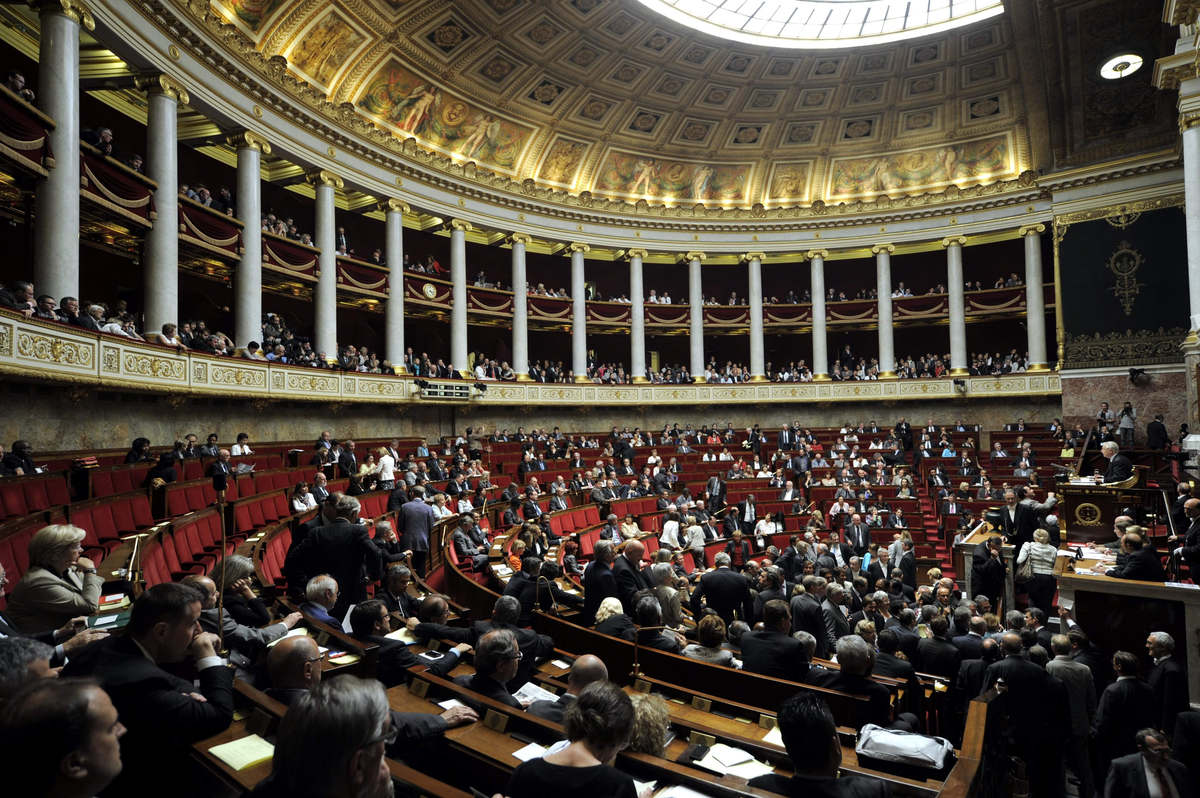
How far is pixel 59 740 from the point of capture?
1.51 meters

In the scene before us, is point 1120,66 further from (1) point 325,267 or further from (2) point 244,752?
(2) point 244,752

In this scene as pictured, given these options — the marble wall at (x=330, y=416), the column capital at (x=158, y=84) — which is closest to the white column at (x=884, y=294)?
the marble wall at (x=330, y=416)

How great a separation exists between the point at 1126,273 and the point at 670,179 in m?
16.5

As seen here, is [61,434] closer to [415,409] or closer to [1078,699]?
[415,409]

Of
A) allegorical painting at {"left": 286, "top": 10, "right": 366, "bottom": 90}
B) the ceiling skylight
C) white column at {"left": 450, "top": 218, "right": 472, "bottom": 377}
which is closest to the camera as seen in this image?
allegorical painting at {"left": 286, "top": 10, "right": 366, "bottom": 90}

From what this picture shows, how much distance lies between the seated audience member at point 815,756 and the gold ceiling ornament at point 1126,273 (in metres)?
24.0

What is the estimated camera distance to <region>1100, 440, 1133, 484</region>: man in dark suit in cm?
963

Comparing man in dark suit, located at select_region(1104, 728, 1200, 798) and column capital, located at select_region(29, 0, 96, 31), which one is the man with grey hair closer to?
man in dark suit, located at select_region(1104, 728, 1200, 798)

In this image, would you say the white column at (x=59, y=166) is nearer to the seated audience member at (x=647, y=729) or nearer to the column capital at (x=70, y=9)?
the column capital at (x=70, y=9)

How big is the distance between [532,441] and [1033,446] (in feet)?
52.5

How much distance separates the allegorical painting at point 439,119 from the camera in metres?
19.8

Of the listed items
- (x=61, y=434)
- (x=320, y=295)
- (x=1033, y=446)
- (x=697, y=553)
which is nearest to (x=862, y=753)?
(x=697, y=553)

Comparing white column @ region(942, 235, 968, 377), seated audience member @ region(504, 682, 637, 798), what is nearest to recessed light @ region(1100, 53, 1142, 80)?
white column @ region(942, 235, 968, 377)

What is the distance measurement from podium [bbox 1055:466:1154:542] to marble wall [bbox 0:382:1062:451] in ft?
51.9
